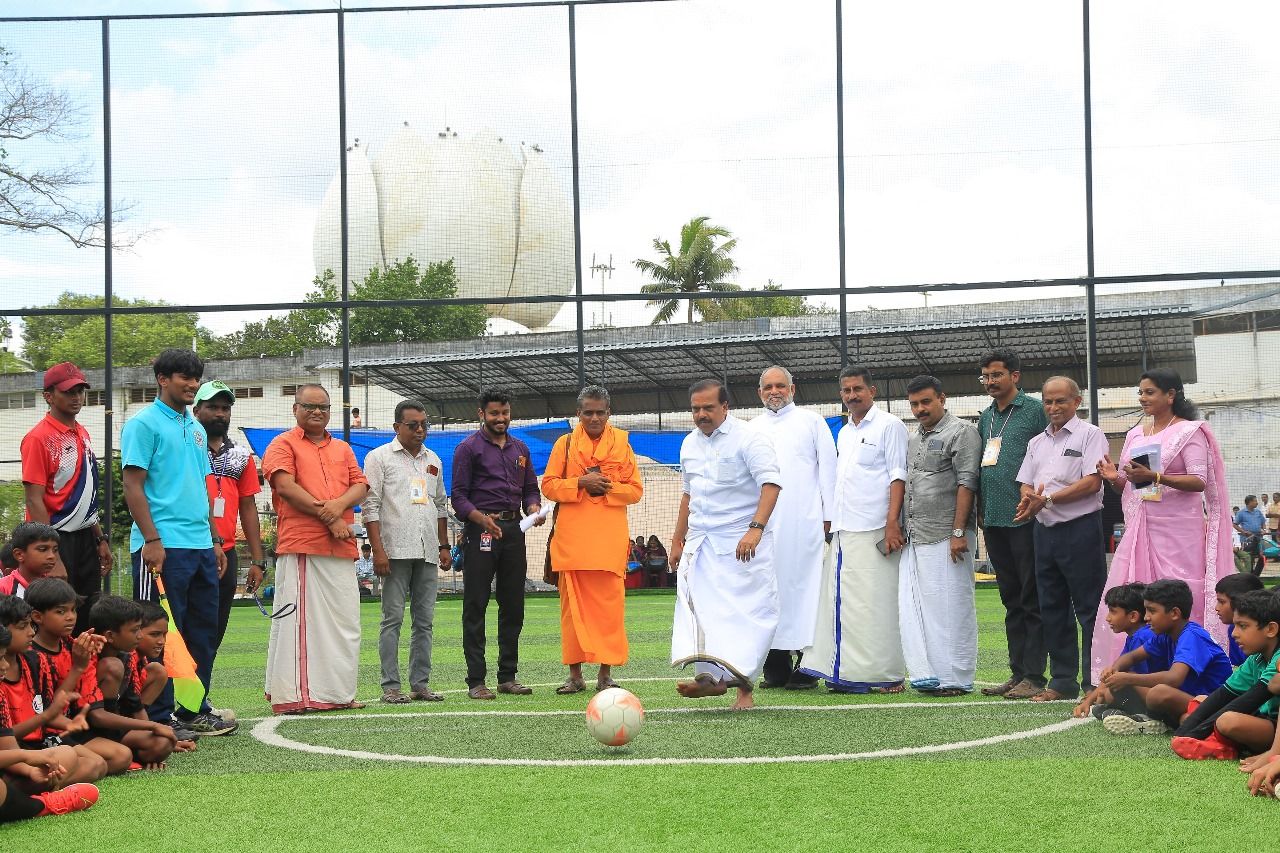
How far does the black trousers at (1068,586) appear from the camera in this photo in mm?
8195

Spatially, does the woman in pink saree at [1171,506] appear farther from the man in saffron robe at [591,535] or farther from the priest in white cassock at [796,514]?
the man in saffron robe at [591,535]

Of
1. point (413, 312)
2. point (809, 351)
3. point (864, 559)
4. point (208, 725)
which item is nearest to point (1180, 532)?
point (864, 559)

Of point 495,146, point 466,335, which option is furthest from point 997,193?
point 466,335

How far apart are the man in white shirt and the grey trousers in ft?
8.34

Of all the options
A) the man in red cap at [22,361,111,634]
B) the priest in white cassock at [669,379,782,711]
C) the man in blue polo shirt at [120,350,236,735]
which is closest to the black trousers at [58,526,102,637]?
the man in red cap at [22,361,111,634]

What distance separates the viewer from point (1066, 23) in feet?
44.2

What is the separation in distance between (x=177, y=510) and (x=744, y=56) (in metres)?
8.80

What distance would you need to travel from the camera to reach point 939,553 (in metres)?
8.80

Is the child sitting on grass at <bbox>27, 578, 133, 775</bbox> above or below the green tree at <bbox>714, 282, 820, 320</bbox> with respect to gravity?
below

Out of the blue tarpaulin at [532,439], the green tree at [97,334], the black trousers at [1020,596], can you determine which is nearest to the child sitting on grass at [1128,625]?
the black trousers at [1020,596]

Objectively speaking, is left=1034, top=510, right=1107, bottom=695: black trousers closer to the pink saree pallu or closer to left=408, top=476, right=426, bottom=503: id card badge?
the pink saree pallu

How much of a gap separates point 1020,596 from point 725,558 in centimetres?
195

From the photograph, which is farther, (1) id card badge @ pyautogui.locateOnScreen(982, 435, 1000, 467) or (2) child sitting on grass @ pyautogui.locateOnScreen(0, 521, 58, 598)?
(1) id card badge @ pyautogui.locateOnScreen(982, 435, 1000, 467)

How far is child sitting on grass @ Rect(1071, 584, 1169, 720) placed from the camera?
6910mm
